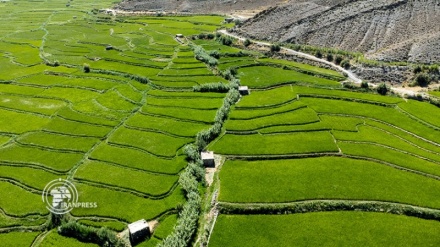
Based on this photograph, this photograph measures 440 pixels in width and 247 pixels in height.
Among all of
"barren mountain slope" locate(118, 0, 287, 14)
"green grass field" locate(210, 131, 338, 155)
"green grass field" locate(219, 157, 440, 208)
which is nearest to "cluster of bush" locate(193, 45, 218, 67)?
"green grass field" locate(210, 131, 338, 155)

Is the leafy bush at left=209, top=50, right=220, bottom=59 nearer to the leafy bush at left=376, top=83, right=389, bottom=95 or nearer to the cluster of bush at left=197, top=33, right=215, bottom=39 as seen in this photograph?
the cluster of bush at left=197, top=33, right=215, bottom=39

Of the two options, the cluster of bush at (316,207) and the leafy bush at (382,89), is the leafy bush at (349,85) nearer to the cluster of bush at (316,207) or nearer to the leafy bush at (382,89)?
the leafy bush at (382,89)

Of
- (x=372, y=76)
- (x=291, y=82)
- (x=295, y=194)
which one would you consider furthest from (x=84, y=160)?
(x=372, y=76)

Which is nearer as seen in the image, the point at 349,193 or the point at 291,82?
the point at 349,193

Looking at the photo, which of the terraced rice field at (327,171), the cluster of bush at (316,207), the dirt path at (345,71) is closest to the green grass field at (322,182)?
the terraced rice field at (327,171)

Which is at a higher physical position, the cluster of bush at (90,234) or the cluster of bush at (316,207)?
the cluster of bush at (316,207)

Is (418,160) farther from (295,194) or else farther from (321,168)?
(295,194)

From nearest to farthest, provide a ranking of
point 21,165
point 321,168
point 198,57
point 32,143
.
Result: point 321,168 → point 21,165 → point 32,143 → point 198,57
